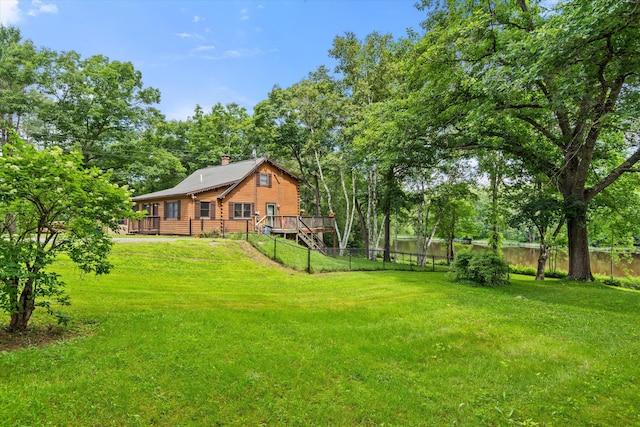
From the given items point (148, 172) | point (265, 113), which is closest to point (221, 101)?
point (265, 113)

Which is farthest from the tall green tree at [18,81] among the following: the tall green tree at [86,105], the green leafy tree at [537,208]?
the green leafy tree at [537,208]

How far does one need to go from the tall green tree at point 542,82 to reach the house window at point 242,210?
13260 millimetres

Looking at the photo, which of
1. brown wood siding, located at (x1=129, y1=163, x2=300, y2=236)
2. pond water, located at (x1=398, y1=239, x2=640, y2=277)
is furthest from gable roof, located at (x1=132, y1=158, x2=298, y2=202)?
pond water, located at (x1=398, y1=239, x2=640, y2=277)

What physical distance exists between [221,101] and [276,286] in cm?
3326

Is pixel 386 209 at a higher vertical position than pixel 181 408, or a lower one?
higher

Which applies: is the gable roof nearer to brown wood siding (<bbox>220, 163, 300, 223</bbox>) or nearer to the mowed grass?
brown wood siding (<bbox>220, 163, 300, 223</bbox>)

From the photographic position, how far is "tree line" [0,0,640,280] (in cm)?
798

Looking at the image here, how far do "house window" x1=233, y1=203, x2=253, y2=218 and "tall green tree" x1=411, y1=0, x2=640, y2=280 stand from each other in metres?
13.3

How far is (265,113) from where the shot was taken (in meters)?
28.0

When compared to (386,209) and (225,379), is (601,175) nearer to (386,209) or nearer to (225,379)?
(386,209)

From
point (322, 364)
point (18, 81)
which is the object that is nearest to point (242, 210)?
point (322, 364)

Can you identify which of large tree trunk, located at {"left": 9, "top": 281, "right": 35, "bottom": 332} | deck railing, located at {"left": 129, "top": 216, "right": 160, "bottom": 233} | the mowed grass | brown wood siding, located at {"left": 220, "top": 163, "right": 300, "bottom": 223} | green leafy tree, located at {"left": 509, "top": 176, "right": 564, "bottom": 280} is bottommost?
the mowed grass

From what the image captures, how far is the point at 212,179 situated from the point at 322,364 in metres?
21.1

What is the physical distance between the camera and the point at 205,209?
20094mm
